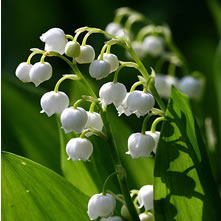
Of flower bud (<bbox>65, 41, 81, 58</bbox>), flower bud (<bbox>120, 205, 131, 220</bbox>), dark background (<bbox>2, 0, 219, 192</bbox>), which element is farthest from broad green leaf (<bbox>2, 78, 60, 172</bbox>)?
dark background (<bbox>2, 0, 219, 192</bbox>)

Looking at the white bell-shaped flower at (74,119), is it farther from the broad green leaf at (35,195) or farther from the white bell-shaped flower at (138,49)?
the white bell-shaped flower at (138,49)

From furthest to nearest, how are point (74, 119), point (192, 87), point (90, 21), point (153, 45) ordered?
point (90, 21) < point (153, 45) < point (192, 87) < point (74, 119)

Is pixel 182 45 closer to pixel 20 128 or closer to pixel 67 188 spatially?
pixel 20 128

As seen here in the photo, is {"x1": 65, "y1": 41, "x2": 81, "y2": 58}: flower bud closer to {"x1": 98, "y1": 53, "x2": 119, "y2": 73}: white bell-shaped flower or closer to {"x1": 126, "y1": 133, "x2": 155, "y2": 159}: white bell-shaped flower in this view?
{"x1": 98, "y1": 53, "x2": 119, "y2": 73}: white bell-shaped flower

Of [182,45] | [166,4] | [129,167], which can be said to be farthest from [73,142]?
[166,4]

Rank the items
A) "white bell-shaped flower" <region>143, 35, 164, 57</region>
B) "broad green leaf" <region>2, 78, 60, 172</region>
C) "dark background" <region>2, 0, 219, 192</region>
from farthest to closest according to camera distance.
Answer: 1. "dark background" <region>2, 0, 219, 192</region>
2. "white bell-shaped flower" <region>143, 35, 164, 57</region>
3. "broad green leaf" <region>2, 78, 60, 172</region>

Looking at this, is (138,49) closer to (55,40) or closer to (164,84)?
(164,84)

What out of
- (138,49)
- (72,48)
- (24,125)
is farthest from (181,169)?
(138,49)
